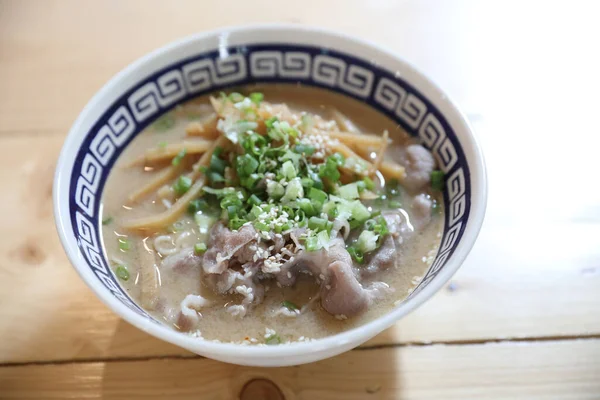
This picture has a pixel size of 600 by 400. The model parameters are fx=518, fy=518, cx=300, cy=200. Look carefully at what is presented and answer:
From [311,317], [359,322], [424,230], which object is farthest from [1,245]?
[424,230]

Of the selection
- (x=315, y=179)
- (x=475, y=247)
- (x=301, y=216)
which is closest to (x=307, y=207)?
(x=301, y=216)

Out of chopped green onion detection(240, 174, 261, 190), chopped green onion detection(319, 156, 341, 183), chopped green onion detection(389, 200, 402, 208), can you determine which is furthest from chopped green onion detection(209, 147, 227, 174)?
chopped green onion detection(389, 200, 402, 208)

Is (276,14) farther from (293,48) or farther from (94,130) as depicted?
(94,130)

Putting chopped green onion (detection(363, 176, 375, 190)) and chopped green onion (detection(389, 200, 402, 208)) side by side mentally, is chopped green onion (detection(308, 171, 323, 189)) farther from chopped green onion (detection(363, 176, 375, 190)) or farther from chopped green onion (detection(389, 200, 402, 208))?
chopped green onion (detection(389, 200, 402, 208))

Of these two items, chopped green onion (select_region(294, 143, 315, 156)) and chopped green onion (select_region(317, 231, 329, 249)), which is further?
chopped green onion (select_region(294, 143, 315, 156))

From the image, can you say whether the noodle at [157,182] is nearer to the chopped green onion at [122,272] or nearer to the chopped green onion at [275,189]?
the chopped green onion at [122,272]

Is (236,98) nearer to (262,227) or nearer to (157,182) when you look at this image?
(157,182)
